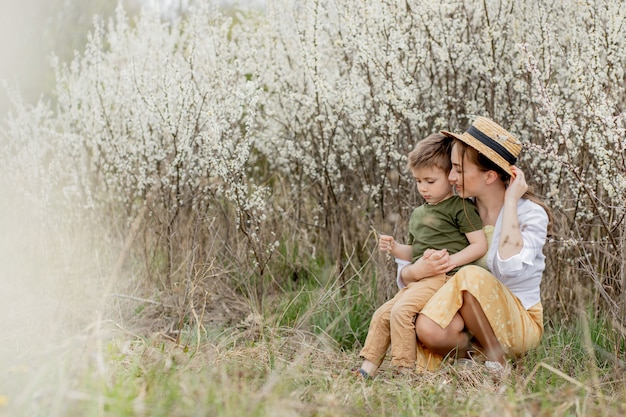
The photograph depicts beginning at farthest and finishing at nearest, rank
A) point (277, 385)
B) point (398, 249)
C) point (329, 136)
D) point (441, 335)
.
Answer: point (329, 136) → point (398, 249) → point (441, 335) → point (277, 385)

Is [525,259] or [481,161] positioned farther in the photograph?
[481,161]

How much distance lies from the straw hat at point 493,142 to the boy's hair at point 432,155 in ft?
0.25

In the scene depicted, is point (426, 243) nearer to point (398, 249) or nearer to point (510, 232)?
point (398, 249)

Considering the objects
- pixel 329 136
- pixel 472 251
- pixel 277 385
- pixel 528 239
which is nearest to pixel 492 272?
pixel 472 251

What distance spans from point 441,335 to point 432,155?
74 cm

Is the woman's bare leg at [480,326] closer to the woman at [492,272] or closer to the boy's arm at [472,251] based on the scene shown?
the woman at [492,272]

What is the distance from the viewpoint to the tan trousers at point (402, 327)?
295 cm

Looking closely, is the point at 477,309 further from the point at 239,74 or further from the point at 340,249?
the point at 239,74

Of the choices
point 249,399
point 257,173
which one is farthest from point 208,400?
point 257,173

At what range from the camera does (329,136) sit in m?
4.32

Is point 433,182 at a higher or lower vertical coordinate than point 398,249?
higher

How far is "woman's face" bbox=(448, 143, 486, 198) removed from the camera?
9.75 feet

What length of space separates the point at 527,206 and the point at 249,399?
59.3 inches

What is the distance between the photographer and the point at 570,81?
3816 millimetres
